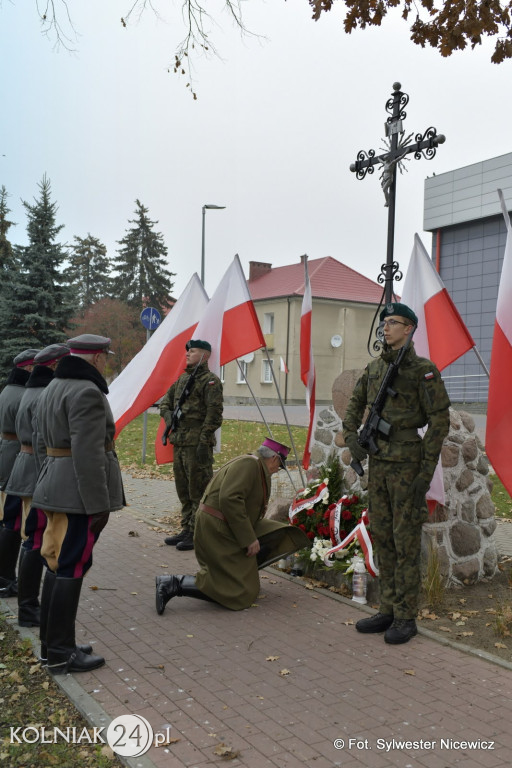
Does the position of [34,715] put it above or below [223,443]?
below

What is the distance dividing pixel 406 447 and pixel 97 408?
218cm

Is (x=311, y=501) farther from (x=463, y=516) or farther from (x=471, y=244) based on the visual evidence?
(x=471, y=244)

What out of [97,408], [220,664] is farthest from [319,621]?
[97,408]

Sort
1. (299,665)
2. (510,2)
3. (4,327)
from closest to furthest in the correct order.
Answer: (299,665), (510,2), (4,327)

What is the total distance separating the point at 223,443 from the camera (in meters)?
17.5

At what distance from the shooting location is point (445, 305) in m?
6.62

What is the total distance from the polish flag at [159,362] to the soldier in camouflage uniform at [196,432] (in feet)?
1.95

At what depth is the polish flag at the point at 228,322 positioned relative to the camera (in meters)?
8.36

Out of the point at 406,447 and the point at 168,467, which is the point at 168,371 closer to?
the point at 406,447

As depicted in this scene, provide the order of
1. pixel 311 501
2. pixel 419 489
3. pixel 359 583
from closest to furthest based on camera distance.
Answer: pixel 419 489 → pixel 359 583 → pixel 311 501

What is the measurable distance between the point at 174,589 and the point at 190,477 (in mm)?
2344

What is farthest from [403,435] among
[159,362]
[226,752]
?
[159,362]

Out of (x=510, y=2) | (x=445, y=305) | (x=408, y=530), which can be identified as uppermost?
(x=510, y=2)

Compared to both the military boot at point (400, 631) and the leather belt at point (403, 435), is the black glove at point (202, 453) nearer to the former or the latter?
the leather belt at point (403, 435)
